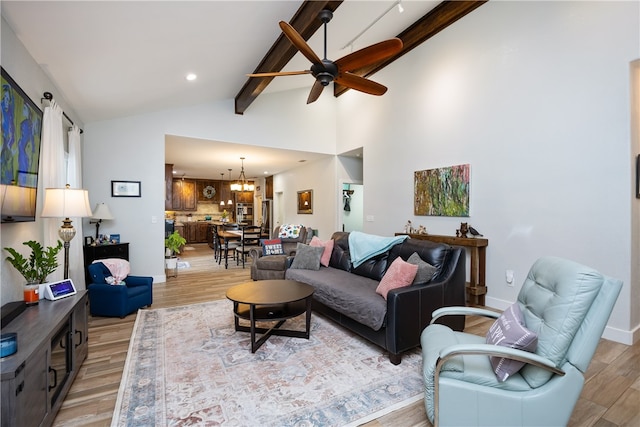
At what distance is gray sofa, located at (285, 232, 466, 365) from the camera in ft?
Answer: 7.93

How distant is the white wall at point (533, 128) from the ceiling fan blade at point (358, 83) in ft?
6.12

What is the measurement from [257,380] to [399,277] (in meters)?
1.46

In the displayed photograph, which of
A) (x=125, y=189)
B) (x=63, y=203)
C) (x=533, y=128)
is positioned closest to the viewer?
(x=63, y=203)

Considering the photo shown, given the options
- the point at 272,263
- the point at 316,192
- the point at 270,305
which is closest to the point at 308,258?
the point at 272,263

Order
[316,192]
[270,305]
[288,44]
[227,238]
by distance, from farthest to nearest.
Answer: [316,192], [227,238], [288,44], [270,305]

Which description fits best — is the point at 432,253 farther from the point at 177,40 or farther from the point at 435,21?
the point at 435,21

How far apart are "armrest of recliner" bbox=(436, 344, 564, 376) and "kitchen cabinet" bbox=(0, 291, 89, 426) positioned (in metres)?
1.93

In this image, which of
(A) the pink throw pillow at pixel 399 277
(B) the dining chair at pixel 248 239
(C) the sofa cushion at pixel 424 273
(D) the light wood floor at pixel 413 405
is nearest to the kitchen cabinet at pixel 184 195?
(B) the dining chair at pixel 248 239

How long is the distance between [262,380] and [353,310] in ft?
3.23

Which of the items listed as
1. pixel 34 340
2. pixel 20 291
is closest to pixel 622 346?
pixel 34 340

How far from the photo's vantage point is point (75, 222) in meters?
3.40

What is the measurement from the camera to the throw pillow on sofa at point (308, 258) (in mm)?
4039

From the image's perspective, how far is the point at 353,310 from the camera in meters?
2.75

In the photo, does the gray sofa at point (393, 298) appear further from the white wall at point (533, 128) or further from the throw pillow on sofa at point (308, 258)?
the white wall at point (533, 128)
